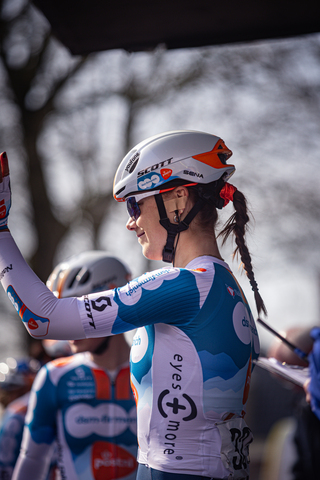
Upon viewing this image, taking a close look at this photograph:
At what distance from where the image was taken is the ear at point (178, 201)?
219cm

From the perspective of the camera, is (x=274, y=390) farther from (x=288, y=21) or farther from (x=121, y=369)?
(x=288, y=21)

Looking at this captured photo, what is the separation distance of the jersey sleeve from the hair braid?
181 centimetres

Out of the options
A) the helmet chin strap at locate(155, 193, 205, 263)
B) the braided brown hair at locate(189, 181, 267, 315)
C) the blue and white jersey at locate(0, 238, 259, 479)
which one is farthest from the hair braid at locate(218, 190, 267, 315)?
the blue and white jersey at locate(0, 238, 259, 479)

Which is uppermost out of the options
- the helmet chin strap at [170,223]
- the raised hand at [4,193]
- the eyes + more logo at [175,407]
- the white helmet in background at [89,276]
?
the raised hand at [4,193]

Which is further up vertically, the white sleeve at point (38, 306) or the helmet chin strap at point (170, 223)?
the white sleeve at point (38, 306)

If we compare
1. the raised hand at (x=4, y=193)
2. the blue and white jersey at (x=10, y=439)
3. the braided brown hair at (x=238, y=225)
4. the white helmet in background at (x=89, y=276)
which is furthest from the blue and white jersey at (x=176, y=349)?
the blue and white jersey at (x=10, y=439)

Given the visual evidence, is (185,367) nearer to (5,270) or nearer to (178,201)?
(178,201)

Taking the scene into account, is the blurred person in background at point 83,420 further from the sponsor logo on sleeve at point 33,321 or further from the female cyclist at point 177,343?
the sponsor logo on sleeve at point 33,321

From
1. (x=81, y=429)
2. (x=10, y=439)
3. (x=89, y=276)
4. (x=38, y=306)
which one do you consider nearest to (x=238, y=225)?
(x=38, y=306)

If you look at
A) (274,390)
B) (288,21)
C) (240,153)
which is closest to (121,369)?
(288,21)

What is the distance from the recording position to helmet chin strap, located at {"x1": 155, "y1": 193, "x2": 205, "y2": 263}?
217 cm

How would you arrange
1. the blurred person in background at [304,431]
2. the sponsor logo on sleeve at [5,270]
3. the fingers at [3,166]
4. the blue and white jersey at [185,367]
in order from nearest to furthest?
1. the blue and white jersey at [185,367]
2. the sponsor logo on sleeve at [5,270]
3. the fingers at [3,166]
4. the blurred person in background at [304,431]

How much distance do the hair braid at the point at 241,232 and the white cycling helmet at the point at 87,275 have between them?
62.4 inches

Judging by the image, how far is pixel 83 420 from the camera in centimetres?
328
